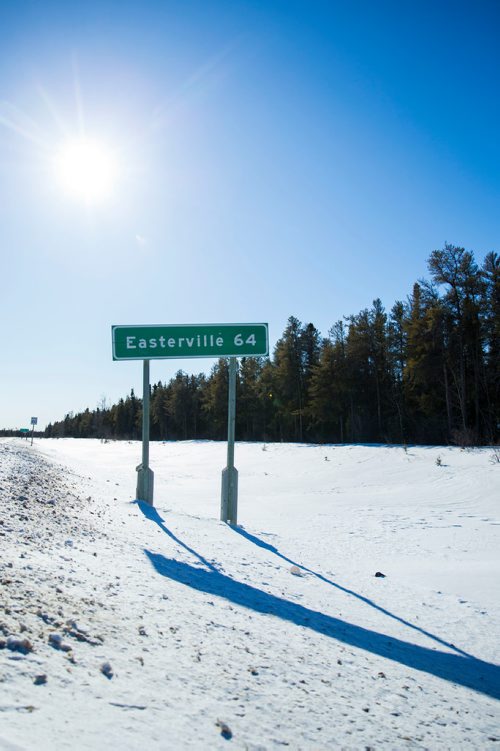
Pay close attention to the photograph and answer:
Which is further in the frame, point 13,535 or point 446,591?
point 446,591

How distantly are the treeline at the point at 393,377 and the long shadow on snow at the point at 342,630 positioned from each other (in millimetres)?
18605

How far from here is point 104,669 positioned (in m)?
2.12

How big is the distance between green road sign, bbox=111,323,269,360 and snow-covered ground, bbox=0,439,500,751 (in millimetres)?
2844

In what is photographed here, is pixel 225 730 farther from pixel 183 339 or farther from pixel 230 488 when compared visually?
pixel 183 339

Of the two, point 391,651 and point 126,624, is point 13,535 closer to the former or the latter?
point 126,624

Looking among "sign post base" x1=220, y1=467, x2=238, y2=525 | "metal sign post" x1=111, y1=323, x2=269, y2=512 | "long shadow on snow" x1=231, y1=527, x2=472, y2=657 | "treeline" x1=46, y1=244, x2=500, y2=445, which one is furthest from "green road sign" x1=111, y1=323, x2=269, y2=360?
"treeline" x1=46, y1=244, x2=500, y2=445

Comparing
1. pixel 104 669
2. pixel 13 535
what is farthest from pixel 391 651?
pixel 13 535

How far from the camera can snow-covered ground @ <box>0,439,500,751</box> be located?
6.23 feet

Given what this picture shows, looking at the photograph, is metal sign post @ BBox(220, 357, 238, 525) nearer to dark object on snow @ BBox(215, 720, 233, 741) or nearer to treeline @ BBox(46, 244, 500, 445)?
dark object on snow @ BBox(215, 720, 233, 741)

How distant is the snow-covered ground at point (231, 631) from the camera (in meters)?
1.90

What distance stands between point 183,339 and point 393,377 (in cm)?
3578

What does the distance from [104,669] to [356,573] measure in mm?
4198

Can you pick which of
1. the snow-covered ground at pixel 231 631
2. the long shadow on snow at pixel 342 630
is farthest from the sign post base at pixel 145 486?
the long shadow on snow at pixel 342 630

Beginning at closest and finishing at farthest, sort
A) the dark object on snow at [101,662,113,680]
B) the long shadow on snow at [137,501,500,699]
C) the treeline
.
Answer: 1. the dark object on snow at [101,662,113,680]
2. the long shadow on snow at [137,501,500,699]
3. the treeline
